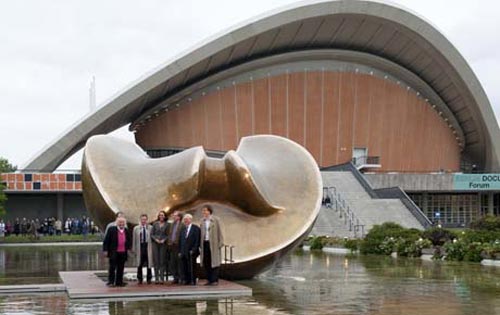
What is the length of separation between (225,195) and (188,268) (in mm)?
1881

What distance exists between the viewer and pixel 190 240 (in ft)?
48.4

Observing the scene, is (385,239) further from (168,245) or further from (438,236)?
(168,245)

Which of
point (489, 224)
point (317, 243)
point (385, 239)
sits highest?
point (489, 224)

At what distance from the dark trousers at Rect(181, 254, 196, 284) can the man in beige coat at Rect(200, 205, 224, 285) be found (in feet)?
0.73

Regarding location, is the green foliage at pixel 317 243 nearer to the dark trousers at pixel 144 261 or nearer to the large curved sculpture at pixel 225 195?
the large curved sculpture at pixel 225 195

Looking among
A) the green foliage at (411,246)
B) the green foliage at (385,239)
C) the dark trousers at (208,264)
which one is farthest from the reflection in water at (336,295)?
the green foliage at (385,239)

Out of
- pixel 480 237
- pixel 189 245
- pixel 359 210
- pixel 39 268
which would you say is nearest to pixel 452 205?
pixel 359 210

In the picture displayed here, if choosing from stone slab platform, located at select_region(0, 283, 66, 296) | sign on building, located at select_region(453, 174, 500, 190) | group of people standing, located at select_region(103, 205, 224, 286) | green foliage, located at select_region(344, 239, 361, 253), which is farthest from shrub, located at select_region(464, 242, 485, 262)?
sign on building, located at select_region(453, 174, 500, 190)

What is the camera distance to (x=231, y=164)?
15766 mm

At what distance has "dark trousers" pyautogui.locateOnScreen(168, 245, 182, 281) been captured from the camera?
50.1 feet

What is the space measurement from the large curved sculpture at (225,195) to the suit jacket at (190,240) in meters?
1.23

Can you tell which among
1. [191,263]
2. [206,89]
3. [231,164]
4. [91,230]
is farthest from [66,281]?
[206,89]

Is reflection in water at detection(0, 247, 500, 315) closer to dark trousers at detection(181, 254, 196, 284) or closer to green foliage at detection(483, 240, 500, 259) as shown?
dark trousers at detection(181, 254, 196, 284)

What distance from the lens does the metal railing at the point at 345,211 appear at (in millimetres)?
38119
